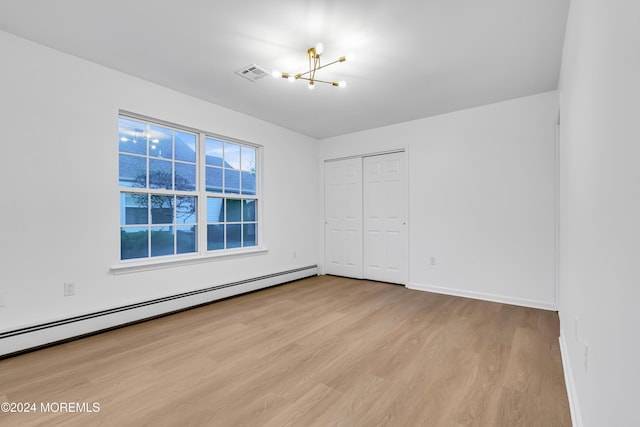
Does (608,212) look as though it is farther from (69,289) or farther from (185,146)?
(185,146)

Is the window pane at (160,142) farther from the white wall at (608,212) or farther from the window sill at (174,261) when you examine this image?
the white wall at (608,212)

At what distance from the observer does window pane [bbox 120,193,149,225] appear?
3066 millimetres

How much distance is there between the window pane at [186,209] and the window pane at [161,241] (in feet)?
0.59

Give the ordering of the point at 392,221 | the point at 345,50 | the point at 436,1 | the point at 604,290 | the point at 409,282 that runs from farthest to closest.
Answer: the point at 392,221
the point at 409,282
the point at 345,50
the point at 436,1
the point at 604,290

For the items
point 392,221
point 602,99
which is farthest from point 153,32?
point 392,221

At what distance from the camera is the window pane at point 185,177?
3.54 m

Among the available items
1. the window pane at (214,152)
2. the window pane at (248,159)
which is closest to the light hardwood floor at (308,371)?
the window pane at (214,152)

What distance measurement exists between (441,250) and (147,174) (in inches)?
153

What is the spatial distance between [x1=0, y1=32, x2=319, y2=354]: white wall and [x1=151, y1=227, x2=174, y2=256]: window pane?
241mm

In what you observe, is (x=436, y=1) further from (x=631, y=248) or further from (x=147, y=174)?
(x=147, y=174)

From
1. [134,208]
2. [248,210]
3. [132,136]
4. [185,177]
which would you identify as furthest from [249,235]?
[132,136]

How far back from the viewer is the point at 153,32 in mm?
2322

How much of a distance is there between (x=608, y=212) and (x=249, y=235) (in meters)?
4.00

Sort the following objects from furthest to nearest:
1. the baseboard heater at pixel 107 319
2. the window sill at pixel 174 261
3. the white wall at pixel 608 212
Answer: the window sill at pixel 174 261 < the baseboard heater at pixel 107 319 < the white wall at pixel 608 212
